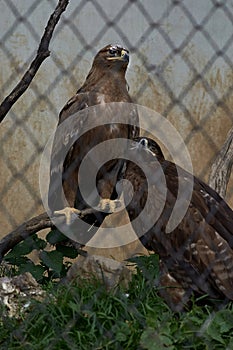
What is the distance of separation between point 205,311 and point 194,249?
254 mm

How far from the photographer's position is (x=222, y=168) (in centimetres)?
518

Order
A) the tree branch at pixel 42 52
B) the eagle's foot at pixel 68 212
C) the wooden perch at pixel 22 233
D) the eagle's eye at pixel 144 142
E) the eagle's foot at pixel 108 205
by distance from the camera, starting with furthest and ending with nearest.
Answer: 1. the eagle's foot at pixel 108 205
2. the eagle's foot at pixel 68 212
3. the eagle's eye at pixel 144 142
4. the wooden perch at pixel 22 233
5. the tree branch at pixel 42 52

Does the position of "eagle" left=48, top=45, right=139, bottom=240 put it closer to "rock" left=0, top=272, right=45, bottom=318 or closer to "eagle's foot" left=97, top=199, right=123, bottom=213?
"eagle's foot" left=97, top=199, right=123, bottom=213

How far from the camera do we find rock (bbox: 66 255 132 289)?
166 inches

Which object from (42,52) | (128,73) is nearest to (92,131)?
(128,73)

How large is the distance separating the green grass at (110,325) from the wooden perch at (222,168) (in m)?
1.26

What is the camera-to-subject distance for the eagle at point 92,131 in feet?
16.5

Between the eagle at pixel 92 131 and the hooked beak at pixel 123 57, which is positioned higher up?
the hooked beak at pixel 123 57

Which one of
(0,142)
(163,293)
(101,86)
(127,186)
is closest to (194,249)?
(163,293)

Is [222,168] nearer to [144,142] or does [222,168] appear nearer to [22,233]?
[144,142]

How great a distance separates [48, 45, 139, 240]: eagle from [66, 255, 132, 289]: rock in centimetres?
56

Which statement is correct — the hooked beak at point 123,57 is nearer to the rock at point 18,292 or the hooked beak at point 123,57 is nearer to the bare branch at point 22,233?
the bare branch at point 22,233

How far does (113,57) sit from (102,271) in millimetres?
1402

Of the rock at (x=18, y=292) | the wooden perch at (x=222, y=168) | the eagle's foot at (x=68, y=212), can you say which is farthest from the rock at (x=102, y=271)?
the wooden perch at (x=222, y=168)
